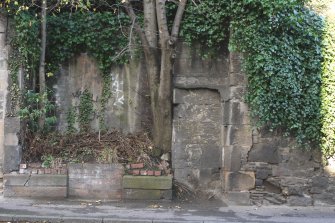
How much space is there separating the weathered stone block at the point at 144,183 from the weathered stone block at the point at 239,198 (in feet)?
3.67

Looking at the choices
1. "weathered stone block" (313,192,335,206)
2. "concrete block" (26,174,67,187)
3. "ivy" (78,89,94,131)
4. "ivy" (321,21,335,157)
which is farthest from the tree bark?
"weathered stone block" (313,192,335,206)

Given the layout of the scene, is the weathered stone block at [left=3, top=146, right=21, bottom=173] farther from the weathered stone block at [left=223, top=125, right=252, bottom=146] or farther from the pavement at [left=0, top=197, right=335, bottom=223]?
A: the weathered stone block at [left=223, top=125, right=252, bottom=146]

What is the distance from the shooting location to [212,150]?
8.42 m

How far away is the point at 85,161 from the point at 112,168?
21.3 inches

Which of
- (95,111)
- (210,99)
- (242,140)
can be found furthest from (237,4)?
(95,111)

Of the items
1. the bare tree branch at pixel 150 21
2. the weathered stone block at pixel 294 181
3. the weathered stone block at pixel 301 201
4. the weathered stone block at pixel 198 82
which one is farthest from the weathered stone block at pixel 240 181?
the bare tree branch at pixel 150 21

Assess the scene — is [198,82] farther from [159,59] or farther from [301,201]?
[301,201]

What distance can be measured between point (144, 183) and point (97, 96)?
6.82ft

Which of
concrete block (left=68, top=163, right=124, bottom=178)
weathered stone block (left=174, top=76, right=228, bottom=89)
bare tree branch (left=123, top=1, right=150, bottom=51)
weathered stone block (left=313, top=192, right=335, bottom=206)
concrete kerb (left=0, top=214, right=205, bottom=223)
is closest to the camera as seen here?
concrete kerb (left=0, top=214, right=205, bottom=223)

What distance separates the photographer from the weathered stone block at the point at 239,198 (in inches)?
310

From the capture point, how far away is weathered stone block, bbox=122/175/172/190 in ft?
25.9

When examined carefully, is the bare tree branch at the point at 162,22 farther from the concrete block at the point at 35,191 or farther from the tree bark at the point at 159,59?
the concrete block at the point at 35,191

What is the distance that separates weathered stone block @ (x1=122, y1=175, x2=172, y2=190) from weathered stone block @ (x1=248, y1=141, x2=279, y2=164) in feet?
5.19

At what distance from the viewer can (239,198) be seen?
7.88m
